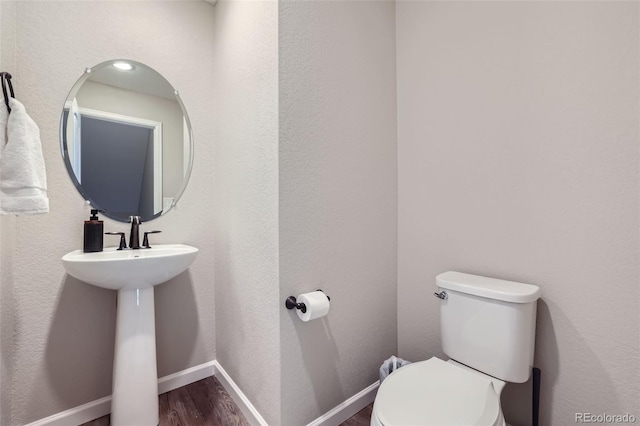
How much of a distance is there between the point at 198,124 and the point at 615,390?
90.7 inches

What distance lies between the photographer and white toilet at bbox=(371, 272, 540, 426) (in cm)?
92

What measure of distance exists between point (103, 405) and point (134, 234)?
880 millimetres

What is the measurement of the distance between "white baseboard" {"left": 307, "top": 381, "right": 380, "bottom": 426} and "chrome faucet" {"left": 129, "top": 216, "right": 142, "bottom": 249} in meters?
1.20

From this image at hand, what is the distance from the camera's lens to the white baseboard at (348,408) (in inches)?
52.6

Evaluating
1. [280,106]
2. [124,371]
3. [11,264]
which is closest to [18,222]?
[11,264]

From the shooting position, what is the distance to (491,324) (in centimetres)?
117

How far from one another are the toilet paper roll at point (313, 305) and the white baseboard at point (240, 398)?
22.1 inches

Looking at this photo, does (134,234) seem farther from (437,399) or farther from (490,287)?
(490,287)

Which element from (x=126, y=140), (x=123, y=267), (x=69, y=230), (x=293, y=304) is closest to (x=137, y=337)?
(x=123, y=267)

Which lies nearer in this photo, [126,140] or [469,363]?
[469,363]

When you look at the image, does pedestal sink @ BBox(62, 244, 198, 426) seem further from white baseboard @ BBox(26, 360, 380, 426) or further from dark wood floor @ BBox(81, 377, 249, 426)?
white baseboard @ BBox(26, 360, 380, 426)

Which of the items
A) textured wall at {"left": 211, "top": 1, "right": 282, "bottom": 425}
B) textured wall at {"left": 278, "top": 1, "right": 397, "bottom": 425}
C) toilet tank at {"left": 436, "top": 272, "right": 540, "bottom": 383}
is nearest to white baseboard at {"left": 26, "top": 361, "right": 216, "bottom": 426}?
textured wall at {"left": 211, "top": 1, "right": 282, "bottom": 425}

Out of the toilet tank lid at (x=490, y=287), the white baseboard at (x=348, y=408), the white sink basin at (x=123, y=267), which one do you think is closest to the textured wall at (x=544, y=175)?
the toilet tank lid at (x=490, y=287)

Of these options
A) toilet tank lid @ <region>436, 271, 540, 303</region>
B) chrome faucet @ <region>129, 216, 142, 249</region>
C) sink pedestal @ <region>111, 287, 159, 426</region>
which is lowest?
sink pedestal @ <region>111, 287, 159, 426</region>
